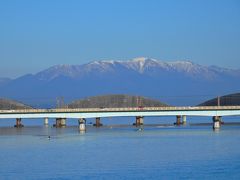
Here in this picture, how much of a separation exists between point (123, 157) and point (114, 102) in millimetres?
123794

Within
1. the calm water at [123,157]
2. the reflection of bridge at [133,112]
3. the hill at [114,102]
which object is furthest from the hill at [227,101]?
the calm water at [123,157]

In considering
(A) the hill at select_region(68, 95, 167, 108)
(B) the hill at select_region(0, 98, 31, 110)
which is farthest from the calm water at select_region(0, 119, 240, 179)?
(A) the hill at select_region(68, 95, 167, 108)

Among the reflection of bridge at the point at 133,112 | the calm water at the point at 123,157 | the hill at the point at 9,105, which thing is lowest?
the calm water at the point at 123,157

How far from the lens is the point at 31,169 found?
58531mm

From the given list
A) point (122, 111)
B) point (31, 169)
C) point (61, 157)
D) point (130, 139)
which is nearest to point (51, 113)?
point (122, 111)

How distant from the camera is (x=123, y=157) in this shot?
66500 millimetres

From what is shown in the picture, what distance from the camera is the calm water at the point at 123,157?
181ft

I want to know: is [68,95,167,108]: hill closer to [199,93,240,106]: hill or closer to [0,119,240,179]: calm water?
[199,93,240,106]: hill

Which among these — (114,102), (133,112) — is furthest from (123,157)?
(114,102)

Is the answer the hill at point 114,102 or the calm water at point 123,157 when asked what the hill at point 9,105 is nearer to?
the hill at point 114,102

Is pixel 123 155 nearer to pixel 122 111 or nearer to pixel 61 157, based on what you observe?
pixel 61 157

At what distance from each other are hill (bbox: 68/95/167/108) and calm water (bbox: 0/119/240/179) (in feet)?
280

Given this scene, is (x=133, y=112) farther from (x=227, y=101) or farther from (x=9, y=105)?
(x=227, y=101)

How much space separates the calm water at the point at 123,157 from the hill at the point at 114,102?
280 ft
